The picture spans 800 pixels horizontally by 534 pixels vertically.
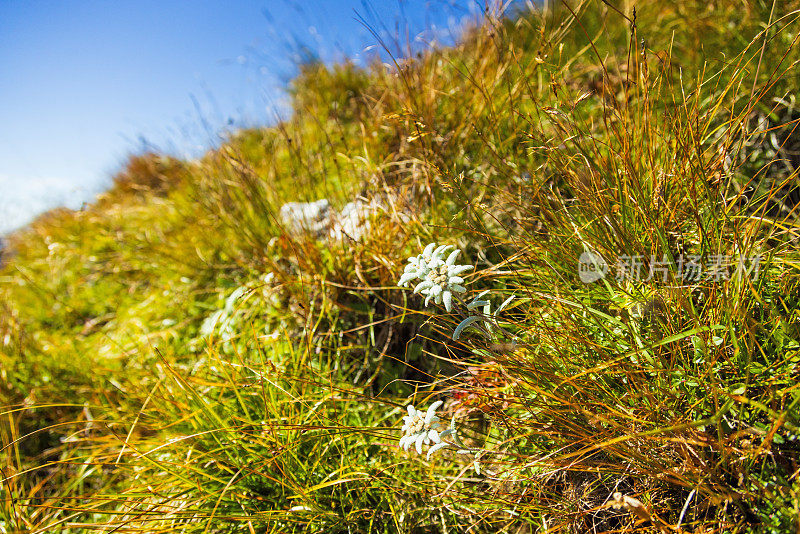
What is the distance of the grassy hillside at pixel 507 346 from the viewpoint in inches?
47.4

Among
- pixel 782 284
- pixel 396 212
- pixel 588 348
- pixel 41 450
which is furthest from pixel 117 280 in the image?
pixel 782 284

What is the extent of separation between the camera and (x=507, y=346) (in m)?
1.43

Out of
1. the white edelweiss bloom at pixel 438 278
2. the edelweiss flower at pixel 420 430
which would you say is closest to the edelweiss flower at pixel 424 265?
the white edelweiss bloom at pixel 438 278

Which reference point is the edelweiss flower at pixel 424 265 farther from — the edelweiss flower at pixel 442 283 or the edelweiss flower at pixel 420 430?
the edelweiss flower at pixel 420 430

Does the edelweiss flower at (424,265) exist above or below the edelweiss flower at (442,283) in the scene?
above

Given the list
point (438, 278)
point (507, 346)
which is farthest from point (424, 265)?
point (507, 346)

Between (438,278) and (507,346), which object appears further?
(507,346)

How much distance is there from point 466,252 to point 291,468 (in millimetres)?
1181

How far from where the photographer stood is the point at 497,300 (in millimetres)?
1938

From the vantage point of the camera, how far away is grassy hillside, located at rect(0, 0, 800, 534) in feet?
3.95

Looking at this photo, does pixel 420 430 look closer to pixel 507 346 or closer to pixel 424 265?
pixel 507 346

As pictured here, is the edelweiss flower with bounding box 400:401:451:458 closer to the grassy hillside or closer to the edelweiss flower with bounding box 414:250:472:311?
the grassy hillside

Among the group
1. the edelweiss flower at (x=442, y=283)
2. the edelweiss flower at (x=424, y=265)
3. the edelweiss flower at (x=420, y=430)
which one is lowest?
the edelweiss flower at (x=420, y=430)

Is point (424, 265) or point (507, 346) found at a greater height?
point (424, 265)
